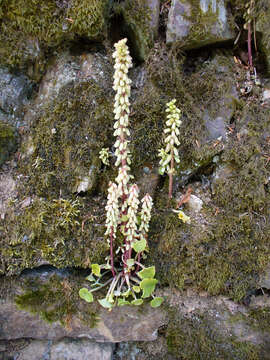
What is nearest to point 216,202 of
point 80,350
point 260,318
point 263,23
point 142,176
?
point 142,176

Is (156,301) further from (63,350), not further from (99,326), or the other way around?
(63,350)

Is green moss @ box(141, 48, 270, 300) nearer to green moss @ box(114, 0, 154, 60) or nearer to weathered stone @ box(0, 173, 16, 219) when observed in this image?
green moss @ box(114, 0, 154, 60)

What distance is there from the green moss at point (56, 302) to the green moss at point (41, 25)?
6.50 ft

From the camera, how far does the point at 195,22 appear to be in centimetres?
246

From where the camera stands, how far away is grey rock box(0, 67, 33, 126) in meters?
2.58

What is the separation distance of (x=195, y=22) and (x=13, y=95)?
5.69ft

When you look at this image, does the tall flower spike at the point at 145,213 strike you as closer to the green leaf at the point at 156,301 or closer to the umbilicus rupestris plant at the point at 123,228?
the umbilicus rupestris plant at the point at 123,228

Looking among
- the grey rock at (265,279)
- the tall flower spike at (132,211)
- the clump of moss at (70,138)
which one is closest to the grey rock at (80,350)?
the tall flower spike at (132,211)

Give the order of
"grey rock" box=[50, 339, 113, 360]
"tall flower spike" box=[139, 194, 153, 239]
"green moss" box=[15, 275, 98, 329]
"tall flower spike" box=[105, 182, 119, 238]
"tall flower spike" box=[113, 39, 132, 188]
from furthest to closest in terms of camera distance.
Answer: "grey rock" box=[50, 339, 113, 360] → "green moss" box=[15, 275, 98, 329] → "tall flower spike" box=[139, 194, 153, 239] → "tall flower spike" box=[105, 182, 119, 238] → "tall flower spike" box=[113, 39, 132, 188]

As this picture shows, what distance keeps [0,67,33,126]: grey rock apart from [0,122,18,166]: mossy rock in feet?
0.26

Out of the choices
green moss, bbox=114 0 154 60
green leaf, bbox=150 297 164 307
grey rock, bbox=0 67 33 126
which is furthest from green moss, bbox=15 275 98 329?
green moss, bbox=114 0 154 60

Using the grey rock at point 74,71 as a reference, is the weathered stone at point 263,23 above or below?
above

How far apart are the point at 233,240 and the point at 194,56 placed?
172 cm

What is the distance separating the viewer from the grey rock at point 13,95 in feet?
8.46
